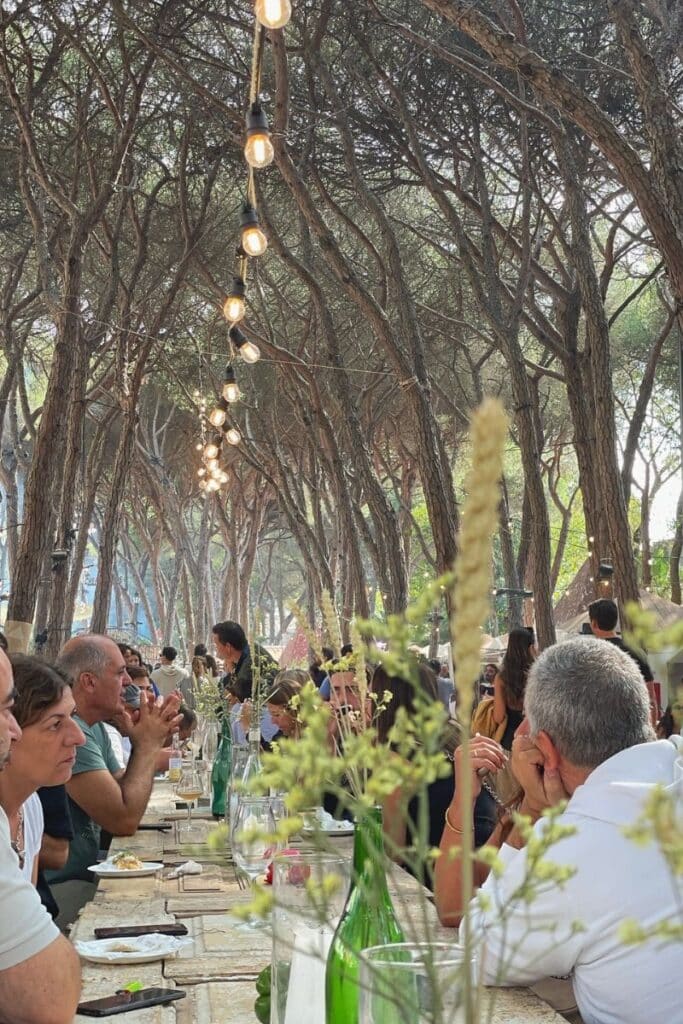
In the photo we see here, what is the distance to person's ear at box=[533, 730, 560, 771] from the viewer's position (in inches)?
109

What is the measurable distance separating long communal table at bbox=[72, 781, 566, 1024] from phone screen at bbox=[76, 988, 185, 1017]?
1 cm

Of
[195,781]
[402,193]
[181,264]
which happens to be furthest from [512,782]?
[402,193]

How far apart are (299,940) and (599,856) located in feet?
2.14

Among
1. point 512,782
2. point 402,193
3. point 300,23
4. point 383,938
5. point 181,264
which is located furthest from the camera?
point 402,193

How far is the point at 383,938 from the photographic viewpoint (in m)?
Result: 1.85

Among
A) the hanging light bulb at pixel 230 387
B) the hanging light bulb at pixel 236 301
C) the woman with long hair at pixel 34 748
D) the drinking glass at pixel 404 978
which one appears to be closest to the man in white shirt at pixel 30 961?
the woman with long hair at pixel 34 748

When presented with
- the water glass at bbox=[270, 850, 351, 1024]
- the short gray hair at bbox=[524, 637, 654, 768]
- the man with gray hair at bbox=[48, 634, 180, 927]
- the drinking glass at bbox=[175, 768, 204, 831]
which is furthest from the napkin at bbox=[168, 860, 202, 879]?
the water glass at bbox=[270, 850, 351, 1024]

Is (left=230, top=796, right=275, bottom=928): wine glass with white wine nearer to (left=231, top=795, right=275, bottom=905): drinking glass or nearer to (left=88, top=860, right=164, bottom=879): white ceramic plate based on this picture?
(left=231, top=795, right=275, bottom=905): drinking glass

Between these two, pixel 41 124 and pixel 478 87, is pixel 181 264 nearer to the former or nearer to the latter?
pixel 41 124

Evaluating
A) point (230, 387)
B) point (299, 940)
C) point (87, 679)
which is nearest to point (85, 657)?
point (87, 679)

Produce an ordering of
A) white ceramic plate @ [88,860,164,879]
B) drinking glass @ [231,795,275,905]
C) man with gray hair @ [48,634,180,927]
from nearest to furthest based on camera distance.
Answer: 1. drinking glass @ [231,795,275,905]
2. white ceramic plate @ [88,860,164,879]
3. man with gray hair @ [48,634,180,927]

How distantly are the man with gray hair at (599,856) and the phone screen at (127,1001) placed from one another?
0.65 m

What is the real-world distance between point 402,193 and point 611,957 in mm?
18632

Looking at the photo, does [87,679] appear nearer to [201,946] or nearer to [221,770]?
[221,770]
